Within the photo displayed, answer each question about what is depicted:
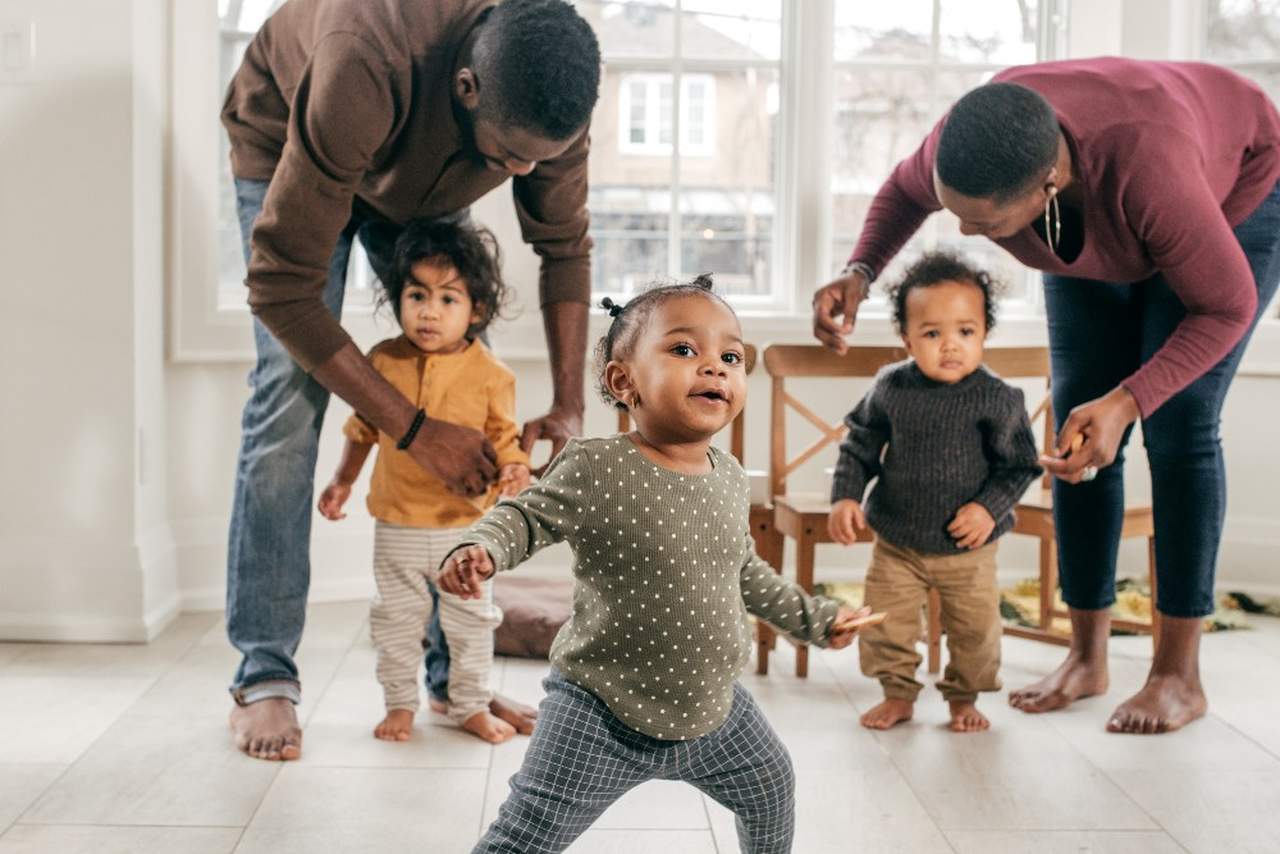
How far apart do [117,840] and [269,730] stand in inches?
17.5

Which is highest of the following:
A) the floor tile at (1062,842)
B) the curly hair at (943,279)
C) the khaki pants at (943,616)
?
the curly hair at (943,279)

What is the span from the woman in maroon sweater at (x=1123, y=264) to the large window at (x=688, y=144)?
1.36 metres

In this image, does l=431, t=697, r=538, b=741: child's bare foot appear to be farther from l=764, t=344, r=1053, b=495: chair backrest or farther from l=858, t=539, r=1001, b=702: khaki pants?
l=764, t=344, r=1053, b=495: chair backrest

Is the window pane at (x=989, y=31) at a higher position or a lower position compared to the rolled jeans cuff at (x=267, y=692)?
higher

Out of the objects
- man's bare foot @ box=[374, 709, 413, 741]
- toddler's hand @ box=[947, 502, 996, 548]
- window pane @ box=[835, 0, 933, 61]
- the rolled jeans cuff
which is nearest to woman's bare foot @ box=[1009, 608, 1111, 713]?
toddler's hand @ box=[947, 502, 996, 548]

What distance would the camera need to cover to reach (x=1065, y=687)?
3006mm

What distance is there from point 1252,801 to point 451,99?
69.6 inches

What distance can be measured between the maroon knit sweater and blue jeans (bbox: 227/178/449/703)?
4.03 feet

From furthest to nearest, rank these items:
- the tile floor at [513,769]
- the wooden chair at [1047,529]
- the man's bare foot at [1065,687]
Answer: the wooden chair at [1047,529] → the man's bare foot at [1065,687] → the tile floor at [513,769]

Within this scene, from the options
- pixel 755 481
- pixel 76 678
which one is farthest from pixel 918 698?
pixel 76 678

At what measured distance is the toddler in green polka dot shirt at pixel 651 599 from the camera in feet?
5.59

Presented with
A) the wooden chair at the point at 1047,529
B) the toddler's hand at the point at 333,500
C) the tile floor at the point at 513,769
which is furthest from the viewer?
the wooden chair at the point at 1047,529

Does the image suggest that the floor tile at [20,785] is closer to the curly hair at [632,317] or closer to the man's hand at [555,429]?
the man's hand at [555,429]

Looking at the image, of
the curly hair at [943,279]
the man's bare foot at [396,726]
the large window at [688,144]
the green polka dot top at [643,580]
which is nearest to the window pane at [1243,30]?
the large window at [688,144]
